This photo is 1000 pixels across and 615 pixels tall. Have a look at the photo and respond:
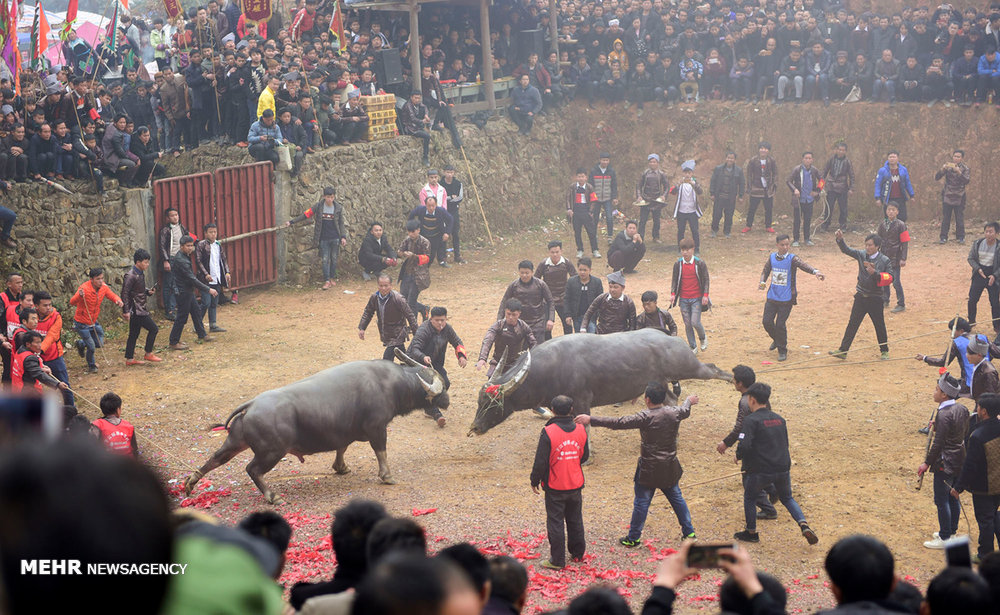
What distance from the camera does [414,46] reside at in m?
22.9

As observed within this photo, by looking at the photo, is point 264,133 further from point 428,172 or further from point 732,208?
point 732,208

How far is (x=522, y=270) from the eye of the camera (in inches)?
536

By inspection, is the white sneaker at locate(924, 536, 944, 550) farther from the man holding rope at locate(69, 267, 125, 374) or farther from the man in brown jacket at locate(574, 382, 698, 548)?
the man holding rope at locate(69, 267, 125, 374)

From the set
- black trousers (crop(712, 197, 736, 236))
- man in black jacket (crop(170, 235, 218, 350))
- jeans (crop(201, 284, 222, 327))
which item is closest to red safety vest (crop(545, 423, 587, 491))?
man in black jacket (crop(170, 235, 218, 350))

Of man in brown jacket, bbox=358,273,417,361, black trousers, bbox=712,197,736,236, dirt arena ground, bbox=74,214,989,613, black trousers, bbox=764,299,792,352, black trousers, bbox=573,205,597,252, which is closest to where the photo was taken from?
dirt arena ground, bbox=74,214,989,613

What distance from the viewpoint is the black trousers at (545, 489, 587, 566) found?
875cm

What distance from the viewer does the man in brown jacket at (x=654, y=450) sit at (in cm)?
906

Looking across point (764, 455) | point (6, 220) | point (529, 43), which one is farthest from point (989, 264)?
point (6, 220)

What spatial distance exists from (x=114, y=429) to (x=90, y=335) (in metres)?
6.05

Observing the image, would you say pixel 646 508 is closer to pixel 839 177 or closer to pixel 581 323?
pixel 581 323

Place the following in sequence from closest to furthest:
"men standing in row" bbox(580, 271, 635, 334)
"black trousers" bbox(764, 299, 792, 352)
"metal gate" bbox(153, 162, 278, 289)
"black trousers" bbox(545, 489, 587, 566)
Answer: "black trousers" bbox(545, 489, 587, 566)
"men standing in row" bbox(580, 271, 635, 334)
"black trousers" bbox(764, 299, 792, 352)
"metal gate" bbox(153, 162, 278, 289)

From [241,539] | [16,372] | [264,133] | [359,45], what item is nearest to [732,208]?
[359,45]

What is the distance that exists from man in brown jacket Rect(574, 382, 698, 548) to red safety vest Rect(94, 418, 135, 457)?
14.2 ft

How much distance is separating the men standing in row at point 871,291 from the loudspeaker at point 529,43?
44.7 feet
